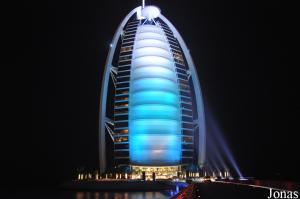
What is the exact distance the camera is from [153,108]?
84.6m

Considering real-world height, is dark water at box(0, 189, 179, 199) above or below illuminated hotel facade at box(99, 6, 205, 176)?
below

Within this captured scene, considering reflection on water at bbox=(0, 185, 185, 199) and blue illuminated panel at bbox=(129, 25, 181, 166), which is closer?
reflection on water at bbox=(0, 185, 185, 199)

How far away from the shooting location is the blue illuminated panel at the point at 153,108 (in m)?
84.4

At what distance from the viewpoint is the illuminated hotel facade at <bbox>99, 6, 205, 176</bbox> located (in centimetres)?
8425

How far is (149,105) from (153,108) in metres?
1.13

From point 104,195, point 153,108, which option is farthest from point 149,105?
point 104,195

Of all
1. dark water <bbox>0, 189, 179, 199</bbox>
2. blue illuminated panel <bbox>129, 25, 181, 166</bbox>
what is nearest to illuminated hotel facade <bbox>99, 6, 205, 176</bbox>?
blue illuminated panel <bbox>129, 25, 181, 166</bbox>

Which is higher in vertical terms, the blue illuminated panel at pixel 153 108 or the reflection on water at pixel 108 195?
the blue illuminated panel at pixel 153 108

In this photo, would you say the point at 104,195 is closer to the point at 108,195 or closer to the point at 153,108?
the point at 108,195

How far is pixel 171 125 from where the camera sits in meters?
86.1

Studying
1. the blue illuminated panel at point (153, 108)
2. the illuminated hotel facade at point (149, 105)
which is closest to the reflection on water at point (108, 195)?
the illuminated hotel facade at point (149, 105)

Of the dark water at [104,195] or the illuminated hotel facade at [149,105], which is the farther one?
the illuminated hotel facade at [149,105]

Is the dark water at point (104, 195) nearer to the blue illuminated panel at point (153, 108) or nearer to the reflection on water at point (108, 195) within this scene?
the reflection on water at point (108, 195)

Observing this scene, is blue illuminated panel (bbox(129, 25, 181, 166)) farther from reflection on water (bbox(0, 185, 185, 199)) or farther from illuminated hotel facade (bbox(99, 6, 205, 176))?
reflection on water (bbox(0, 185, 185, 199))
